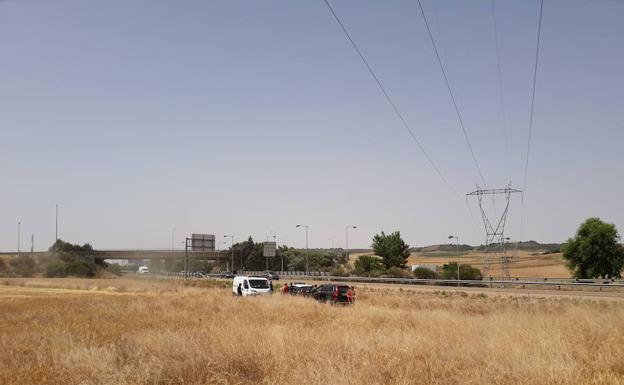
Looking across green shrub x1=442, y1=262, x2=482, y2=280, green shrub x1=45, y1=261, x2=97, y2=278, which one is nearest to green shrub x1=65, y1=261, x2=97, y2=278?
green shrub x1=45, y1=261, x2=97, y2=278

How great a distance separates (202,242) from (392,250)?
41.5 metres

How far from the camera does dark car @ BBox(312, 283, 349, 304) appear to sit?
118 ft

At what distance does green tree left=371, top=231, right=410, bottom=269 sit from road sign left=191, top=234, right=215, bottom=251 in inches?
1467

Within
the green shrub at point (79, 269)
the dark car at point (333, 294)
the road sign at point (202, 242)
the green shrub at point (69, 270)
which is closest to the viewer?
the dark car at point (333, 294)

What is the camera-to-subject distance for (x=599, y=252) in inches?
2918

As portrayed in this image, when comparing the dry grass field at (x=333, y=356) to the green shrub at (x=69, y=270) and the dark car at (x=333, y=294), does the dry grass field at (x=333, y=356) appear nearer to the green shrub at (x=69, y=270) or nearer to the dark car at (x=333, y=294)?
the dark car at (x=333, y=294)

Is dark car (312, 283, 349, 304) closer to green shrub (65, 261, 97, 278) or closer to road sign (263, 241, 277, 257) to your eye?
road sign (263, 241, 277, 257)

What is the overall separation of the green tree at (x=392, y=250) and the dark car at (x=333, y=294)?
78.3 metres

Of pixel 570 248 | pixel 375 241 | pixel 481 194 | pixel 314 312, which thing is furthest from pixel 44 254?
pixel 314 312

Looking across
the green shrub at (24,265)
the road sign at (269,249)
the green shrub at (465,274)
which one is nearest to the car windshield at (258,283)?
the green shrub at (465,274)

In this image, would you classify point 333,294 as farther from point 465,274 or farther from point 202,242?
point 202,242

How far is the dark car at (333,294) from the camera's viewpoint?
118ft

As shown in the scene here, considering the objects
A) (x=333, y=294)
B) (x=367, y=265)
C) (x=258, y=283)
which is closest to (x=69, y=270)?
(x=367, y=265)

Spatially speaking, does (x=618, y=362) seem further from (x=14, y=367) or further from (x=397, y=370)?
(x=14, y=367)
